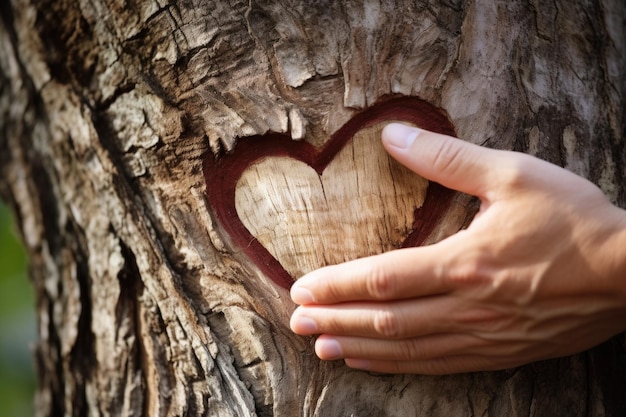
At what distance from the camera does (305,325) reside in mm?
1384

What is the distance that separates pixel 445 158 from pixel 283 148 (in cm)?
42

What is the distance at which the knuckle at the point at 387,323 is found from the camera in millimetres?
1289

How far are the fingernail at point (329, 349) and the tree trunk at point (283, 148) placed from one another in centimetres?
8

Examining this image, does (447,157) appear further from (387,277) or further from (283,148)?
(283,148)

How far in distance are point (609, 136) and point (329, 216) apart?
90cm

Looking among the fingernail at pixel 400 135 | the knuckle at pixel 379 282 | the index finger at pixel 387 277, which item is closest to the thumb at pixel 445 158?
the fingernail at pixel 400 135

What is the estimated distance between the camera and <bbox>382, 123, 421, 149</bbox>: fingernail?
1.34m

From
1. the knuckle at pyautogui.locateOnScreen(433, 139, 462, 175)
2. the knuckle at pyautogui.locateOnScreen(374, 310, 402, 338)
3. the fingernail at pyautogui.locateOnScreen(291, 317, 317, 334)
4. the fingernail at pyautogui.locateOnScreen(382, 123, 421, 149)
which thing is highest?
the fingernail at pyautogui.locateOnScreen(382, 123, 421, 149)

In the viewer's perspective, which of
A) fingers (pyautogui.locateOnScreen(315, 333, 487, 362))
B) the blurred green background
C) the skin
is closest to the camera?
the skin

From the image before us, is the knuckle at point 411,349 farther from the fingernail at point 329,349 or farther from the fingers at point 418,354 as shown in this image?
the fingernail at point 329,349

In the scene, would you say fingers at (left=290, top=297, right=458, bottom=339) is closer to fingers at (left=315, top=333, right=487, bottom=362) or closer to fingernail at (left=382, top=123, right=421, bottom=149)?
fingers at (left=315, top=333, right=487, bottom=362)

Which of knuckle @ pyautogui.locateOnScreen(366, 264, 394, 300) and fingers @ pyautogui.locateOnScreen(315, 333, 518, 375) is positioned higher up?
knuckle @ pyautogui.locateOnScreen(366, 264, 394, 300)

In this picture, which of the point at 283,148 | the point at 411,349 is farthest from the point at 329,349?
the point at 283,148

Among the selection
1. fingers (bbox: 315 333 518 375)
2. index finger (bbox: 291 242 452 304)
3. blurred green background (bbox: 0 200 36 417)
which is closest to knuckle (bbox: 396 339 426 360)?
fingers (bbox: 315 333 518 375)
